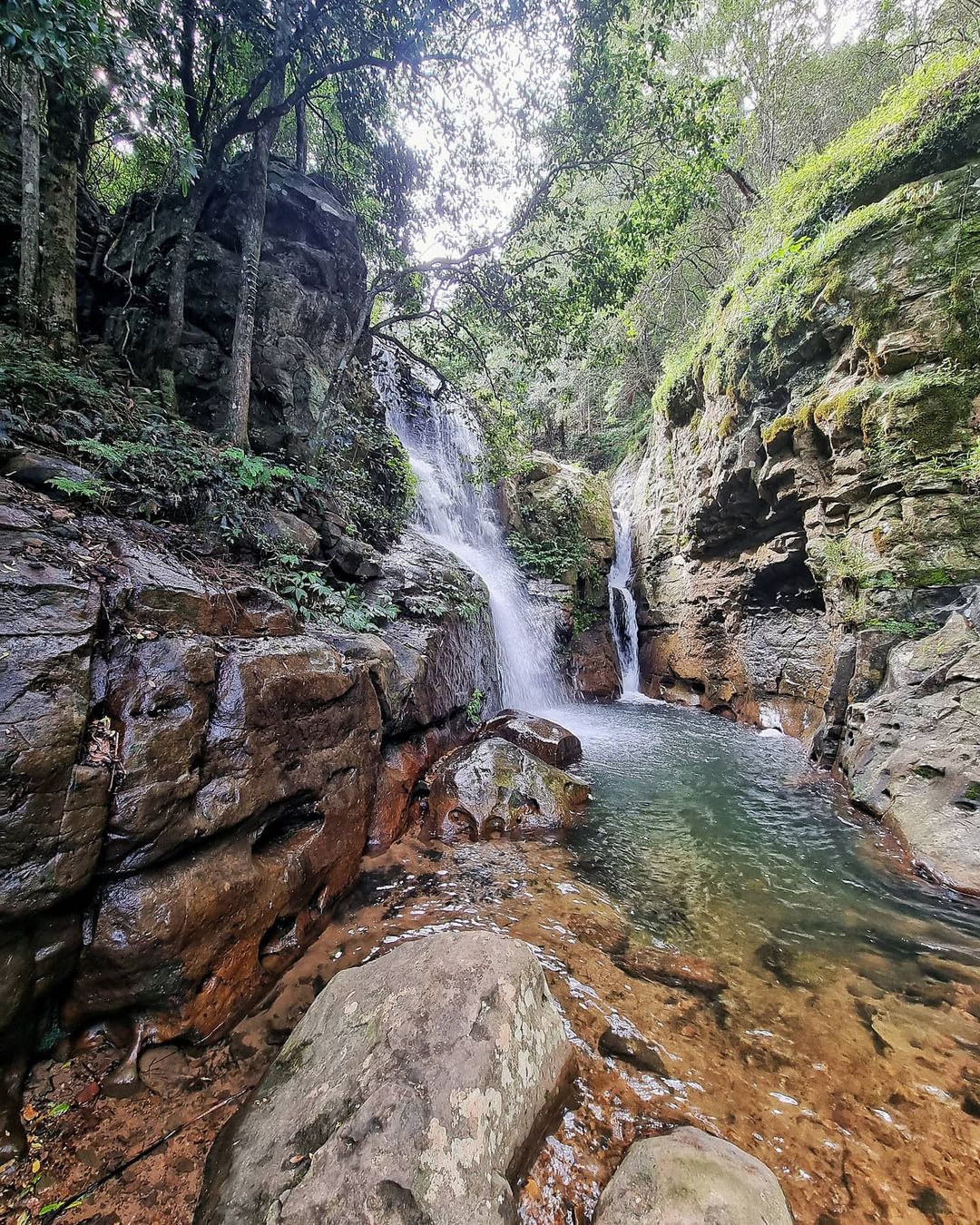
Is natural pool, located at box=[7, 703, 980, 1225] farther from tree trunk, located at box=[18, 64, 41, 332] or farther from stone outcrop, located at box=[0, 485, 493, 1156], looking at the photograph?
tree trunk, located at box=[18, 64, 41, 332]

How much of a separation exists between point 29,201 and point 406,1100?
795 cm

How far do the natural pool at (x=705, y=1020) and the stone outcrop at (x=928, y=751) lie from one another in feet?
0.93

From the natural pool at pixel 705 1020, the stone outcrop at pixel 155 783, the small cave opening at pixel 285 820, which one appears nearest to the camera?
the natural pool at pixel 705 1020

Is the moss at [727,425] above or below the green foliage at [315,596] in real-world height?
above

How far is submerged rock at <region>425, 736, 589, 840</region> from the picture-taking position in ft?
14.9

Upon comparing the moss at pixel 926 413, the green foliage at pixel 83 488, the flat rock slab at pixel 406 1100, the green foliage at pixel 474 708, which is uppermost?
the moss at pixel 926 413

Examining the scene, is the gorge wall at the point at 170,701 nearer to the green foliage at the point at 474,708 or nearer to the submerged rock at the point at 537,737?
the green foliage at the point at 474,708

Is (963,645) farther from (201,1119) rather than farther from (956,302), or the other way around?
(201,1119)

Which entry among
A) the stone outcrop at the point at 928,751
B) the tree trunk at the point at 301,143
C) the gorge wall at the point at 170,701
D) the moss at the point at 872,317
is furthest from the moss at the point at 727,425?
the tree trunk at the point at 301,143

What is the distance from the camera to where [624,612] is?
13.4 meters

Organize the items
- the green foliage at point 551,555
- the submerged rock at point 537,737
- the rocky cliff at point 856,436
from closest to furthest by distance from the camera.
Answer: the rocky cliff at point 856,436, the submerged rock at point 537,737, the green foliage at point 551,555

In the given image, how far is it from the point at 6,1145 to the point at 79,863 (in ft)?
2.80

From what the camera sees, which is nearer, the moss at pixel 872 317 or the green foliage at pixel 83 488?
the green foliage at pixel 83 488

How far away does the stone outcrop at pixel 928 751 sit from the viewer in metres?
3.82
